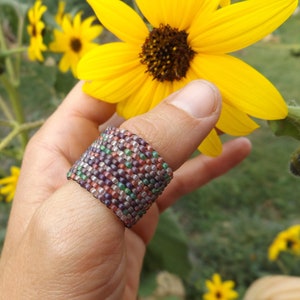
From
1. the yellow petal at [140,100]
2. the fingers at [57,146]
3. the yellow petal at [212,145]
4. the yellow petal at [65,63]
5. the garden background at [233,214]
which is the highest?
the yellow petal at [140,100]

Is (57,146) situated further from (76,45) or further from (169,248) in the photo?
(169,248)

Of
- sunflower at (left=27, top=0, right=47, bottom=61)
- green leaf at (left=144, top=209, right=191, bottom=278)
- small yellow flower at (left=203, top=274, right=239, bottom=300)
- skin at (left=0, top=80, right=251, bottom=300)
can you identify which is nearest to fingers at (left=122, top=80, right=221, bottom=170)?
skin at (left=0, top=80, right=251, bottom=300)

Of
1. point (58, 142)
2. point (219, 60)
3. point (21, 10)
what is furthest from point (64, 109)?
point (219, 60)

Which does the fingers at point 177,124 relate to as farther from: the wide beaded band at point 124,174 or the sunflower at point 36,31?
the sunflower at point 36,31

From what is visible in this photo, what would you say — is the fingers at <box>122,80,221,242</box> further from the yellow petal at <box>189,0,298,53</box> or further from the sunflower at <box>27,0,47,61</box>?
the sunflower at <box>27,0,47,61</box>

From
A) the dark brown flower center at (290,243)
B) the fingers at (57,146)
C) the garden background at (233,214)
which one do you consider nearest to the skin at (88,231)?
the fingers at (57,146)

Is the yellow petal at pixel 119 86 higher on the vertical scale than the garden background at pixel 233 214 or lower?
higher

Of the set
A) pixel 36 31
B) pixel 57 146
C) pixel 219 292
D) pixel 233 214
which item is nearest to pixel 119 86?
pixel 57 146
